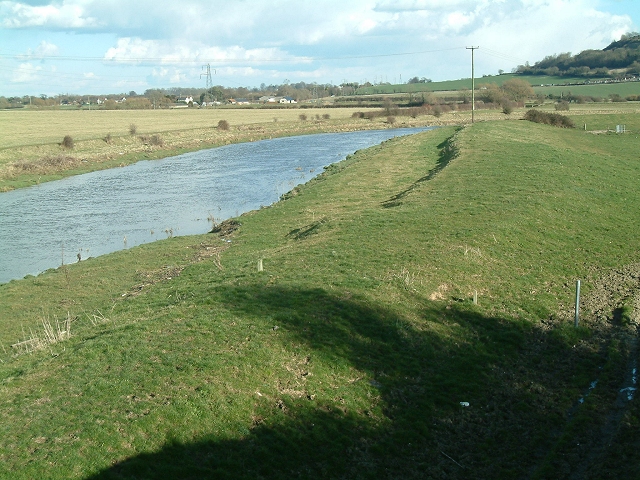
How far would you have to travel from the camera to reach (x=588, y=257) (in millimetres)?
19094

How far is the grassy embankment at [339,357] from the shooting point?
9312mm

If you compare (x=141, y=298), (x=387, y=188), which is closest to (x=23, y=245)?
(x=141, y=298)

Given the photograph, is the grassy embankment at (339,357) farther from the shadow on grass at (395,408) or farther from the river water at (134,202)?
the river water at (134,202)

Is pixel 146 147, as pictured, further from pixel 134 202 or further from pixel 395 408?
pixel 395 408

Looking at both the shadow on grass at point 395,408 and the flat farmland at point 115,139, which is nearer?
the shadow on grass at point 395,408

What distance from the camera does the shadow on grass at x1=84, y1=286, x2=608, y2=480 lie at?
30.1 ft

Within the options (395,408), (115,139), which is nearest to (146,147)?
(115,139)

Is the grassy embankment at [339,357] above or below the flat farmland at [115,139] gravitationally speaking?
below

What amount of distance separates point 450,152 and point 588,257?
24882 mm

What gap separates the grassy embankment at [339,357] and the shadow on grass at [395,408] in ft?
0.12

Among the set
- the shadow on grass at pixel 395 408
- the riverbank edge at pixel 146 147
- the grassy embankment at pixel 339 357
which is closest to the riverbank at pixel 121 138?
the riverbank edge at pixel 146 147

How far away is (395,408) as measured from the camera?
36.2ft

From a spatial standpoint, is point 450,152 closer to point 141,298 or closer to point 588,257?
point 588,257

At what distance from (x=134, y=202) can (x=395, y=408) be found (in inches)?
1197
